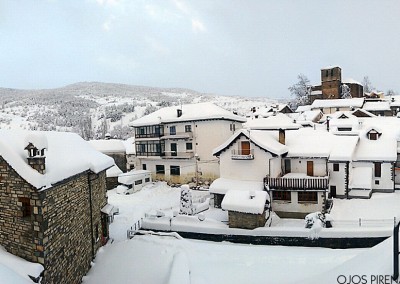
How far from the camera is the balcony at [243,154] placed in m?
28.5

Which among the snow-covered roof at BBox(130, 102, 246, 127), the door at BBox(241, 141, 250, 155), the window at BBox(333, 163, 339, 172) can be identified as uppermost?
the snow-covered roof at BBox(130, 102, 246, 127)

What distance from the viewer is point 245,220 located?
22.7 meters

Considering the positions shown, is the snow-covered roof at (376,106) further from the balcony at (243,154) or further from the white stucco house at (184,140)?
the balcony at (243,154)

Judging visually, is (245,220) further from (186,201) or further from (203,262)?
(203,262)

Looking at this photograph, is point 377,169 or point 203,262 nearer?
point 203,262

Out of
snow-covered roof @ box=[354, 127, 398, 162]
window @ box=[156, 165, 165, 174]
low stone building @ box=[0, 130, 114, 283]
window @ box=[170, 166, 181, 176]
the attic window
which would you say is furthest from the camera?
window @ box=[156, 165, 165, 174]

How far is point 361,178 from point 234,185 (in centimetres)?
1251

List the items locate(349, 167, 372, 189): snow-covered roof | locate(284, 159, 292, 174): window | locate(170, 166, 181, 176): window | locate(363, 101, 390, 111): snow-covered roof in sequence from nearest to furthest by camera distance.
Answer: locate(349, 167, 372, 189): snow-covered roof < locate(284, 159, 292, 174): window < locate(170, 166, 181, 176): window < locate(363, 101, 390, 111): snow-covered roof

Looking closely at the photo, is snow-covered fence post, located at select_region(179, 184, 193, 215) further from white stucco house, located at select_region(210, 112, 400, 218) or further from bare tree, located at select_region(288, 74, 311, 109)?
bare tree, located at select_region(288, 74, 311, 109)

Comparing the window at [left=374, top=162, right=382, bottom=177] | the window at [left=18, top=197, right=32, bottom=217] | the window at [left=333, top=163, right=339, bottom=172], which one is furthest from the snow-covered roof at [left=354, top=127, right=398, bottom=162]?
the window at [left=18, top=197, right=32, bottom=217]

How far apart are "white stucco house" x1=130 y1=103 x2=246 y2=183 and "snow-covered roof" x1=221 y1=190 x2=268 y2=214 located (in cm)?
1370

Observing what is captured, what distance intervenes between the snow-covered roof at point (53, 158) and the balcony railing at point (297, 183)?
46.7ft

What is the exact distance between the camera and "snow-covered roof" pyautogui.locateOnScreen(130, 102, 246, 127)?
124ft

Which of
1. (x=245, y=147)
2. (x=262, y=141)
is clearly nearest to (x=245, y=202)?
(x=245, y=147)
